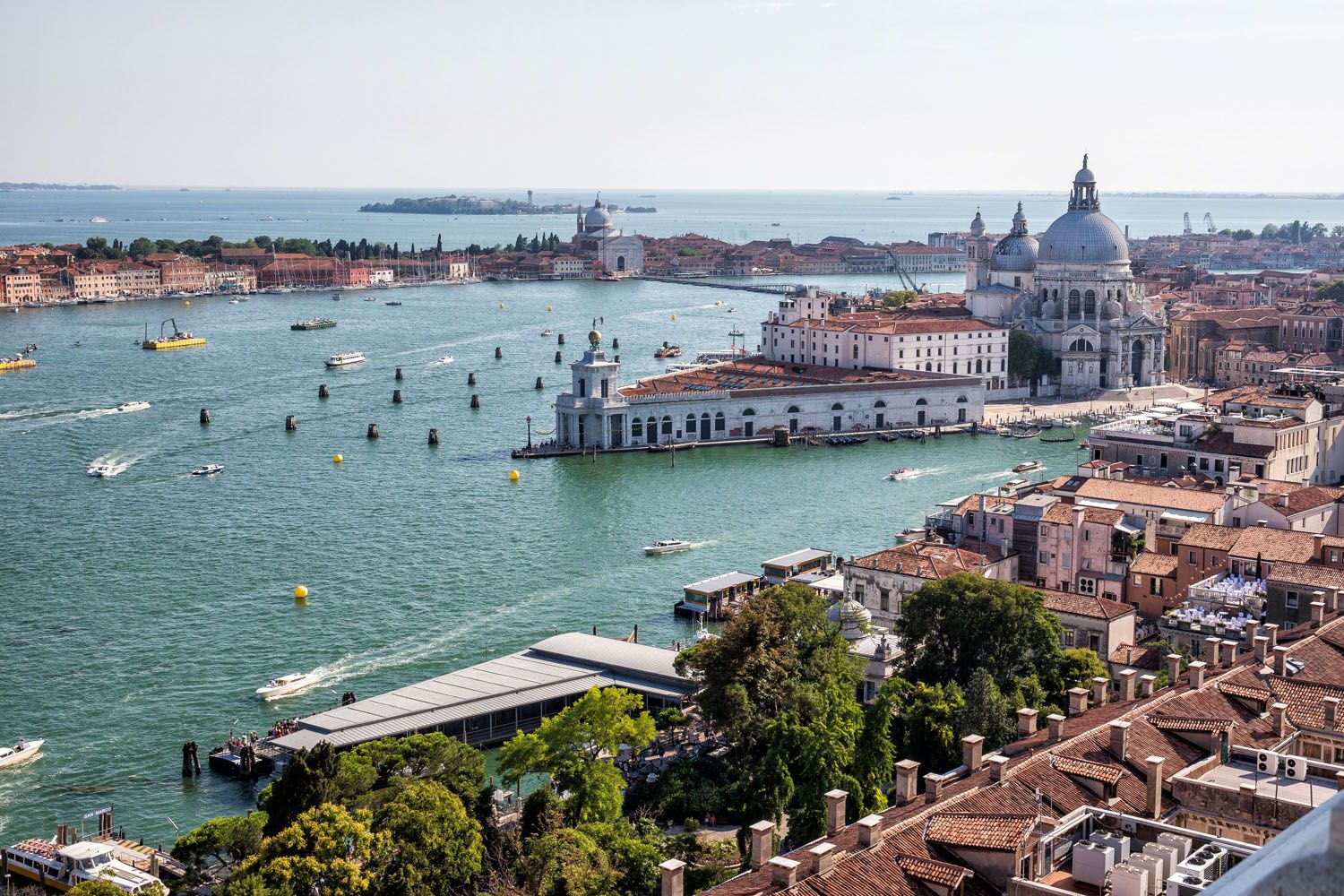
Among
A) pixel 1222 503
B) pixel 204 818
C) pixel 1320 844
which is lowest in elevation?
pixel 204 818

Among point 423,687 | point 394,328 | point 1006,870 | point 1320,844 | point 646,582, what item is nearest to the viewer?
point 1320,844

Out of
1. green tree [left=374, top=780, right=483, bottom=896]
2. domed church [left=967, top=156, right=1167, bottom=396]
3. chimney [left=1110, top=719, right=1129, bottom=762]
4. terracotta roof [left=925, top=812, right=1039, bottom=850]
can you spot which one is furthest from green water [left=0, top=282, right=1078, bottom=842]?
domed church [left=967, top=156, right=1167, bottom=396]

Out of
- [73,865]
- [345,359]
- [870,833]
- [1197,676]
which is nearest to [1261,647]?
[1197,676]

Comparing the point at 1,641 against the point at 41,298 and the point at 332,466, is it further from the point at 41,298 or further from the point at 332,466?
the point at 41,298

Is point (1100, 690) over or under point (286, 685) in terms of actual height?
over

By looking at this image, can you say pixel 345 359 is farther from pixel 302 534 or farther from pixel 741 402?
pixel 302 534

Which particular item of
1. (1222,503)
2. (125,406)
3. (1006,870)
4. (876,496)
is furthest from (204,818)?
(125,406)

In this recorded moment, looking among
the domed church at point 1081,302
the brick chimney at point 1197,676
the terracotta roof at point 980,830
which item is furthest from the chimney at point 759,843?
the domed church at point 1081,302

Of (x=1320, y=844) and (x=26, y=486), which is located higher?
(x=1320, y=844)
